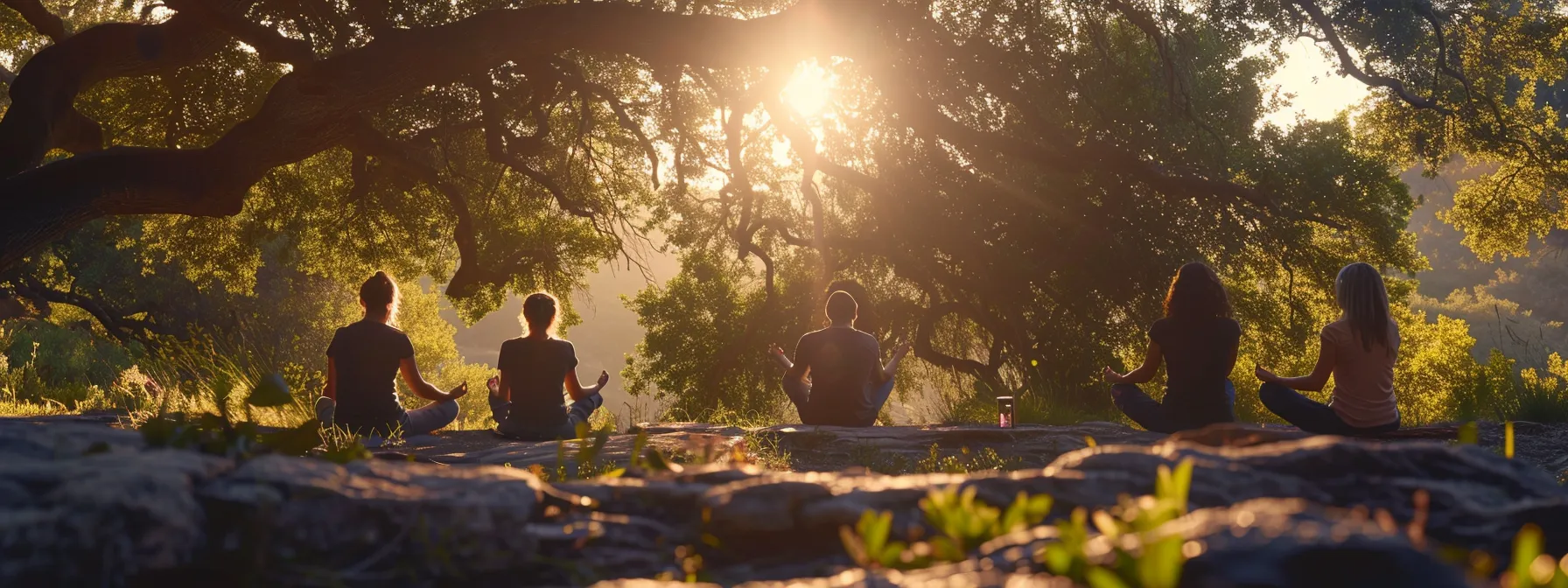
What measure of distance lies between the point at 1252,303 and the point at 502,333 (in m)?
99.0

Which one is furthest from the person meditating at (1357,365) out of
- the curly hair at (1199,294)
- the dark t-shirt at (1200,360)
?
the curly hair at (1199,294)

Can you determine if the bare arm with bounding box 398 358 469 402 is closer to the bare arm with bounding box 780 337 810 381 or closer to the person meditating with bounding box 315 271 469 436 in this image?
the person meditating with bounding box 315 271 469 436

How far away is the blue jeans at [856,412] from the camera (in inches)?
341

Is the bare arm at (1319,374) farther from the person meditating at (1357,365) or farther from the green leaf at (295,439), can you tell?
the green leaf at (295,439)

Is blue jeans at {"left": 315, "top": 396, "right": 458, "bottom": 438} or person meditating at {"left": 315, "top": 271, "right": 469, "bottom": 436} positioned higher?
person meditating at {"left": 315, "top": 271, "right": 469, "bottom": 436}

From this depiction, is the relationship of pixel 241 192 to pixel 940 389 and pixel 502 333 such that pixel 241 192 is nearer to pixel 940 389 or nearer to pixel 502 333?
pixel 940 389

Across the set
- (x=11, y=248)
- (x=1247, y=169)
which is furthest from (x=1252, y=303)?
(x=11, y=248)

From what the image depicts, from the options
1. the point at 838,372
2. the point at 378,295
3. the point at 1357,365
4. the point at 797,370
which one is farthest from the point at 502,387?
the point at 1357,365

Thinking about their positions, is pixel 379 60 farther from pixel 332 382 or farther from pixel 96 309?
pixel 96 309

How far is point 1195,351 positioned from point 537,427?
5024 mm

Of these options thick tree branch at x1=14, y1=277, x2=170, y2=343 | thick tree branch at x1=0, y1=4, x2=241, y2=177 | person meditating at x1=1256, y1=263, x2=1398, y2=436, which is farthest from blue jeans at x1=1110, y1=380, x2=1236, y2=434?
thick tree branch at x1=14, y1=277, x2=170, y2=343

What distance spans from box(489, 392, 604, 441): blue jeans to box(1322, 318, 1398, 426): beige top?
5329 millimetres

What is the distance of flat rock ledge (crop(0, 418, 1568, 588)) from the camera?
1714mm

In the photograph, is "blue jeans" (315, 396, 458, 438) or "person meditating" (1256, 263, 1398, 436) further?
"blue jeans" (315, 396, 458, 438)
